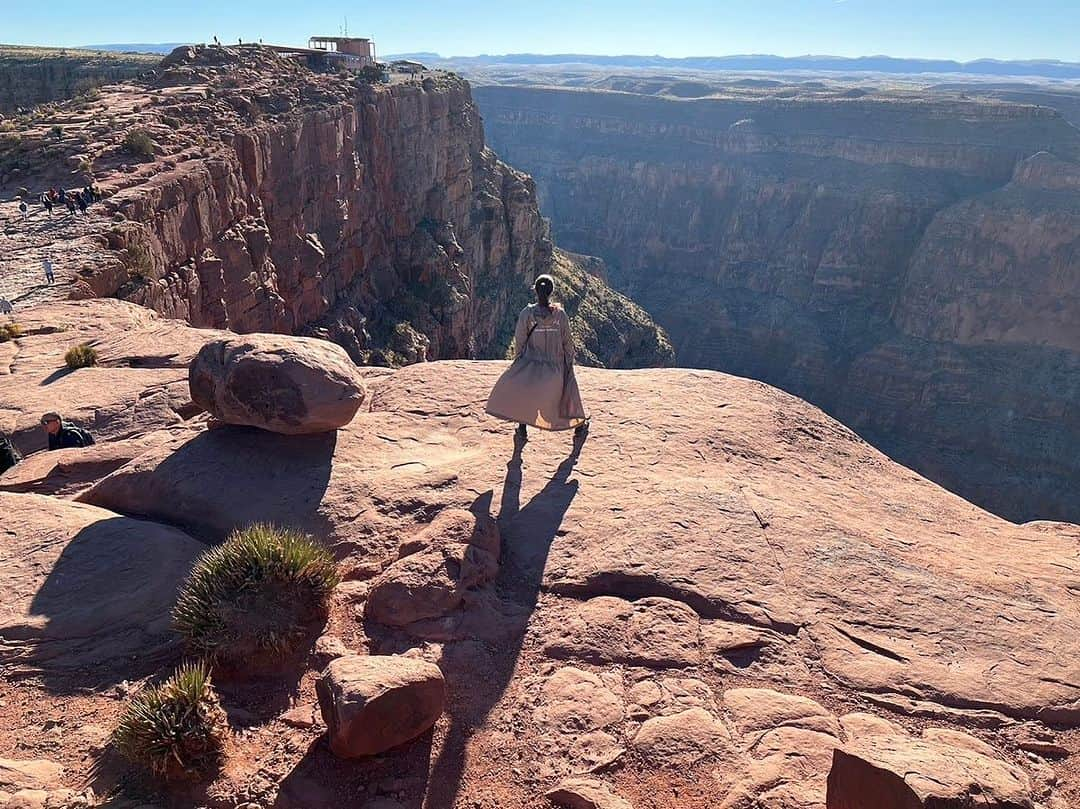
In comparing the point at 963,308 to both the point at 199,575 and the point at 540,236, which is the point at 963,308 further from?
the point at 199,575

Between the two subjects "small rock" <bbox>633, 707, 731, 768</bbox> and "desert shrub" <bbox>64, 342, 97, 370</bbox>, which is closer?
"small rock" <bbox>633, 707, 731, 768</bbox>

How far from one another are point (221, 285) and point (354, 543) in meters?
15.4

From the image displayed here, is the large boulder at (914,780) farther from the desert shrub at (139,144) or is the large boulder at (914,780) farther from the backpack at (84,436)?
the desert shrub at (139,144)

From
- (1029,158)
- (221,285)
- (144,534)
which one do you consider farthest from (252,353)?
(1029,158)

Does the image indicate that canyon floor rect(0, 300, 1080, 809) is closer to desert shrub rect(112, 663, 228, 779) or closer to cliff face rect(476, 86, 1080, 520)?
desert shrub rect(112, 663, 228, 779)

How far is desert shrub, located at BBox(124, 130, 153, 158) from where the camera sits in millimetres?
18703

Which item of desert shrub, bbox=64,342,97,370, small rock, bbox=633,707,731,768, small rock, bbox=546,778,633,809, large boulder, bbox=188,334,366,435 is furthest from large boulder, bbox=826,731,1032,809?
desert shrub, bbox=64,342,97,370

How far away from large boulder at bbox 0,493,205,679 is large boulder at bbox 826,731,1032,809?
13.0 feet

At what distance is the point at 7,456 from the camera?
7336 mm

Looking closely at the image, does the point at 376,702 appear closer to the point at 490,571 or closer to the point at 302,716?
the point at 302,716

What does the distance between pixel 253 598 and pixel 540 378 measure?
12.2 ft

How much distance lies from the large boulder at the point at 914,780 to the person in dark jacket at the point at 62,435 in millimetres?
7332

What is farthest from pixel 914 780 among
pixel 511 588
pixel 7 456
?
pixel 7 456

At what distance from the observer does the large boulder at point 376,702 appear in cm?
393
